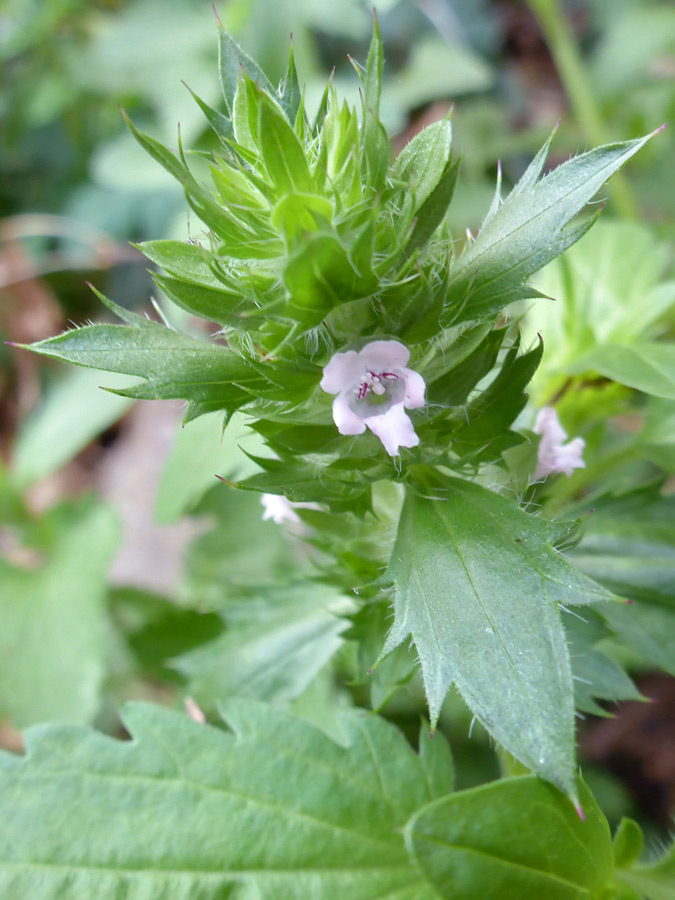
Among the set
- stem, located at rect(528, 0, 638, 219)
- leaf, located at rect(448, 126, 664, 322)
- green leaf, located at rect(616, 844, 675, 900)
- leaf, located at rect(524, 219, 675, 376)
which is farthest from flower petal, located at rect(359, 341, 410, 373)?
stem, located at rect(528, 0, 638, 219)

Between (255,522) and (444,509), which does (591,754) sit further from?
(444,509)

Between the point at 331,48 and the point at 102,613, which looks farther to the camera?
the point at 331,48

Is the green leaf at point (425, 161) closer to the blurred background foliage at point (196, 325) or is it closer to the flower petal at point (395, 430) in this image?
the blurred background foliage at point (196, 325)

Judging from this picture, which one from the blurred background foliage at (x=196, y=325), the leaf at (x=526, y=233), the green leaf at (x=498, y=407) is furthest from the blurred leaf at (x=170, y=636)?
the leaf at (x=526, y=233)

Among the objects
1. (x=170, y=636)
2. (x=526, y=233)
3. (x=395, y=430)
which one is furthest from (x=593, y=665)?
(x=170, y=636)

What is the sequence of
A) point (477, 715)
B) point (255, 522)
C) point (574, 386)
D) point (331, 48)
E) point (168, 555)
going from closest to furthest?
point (477, 715) < point (574, 386) < point (255, 522) < point (168, 555) < point (331, 48)

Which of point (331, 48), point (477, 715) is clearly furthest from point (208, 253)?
point (331, 48)

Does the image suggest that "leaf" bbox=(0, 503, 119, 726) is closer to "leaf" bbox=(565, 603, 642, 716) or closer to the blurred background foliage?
the blurred background foliage
